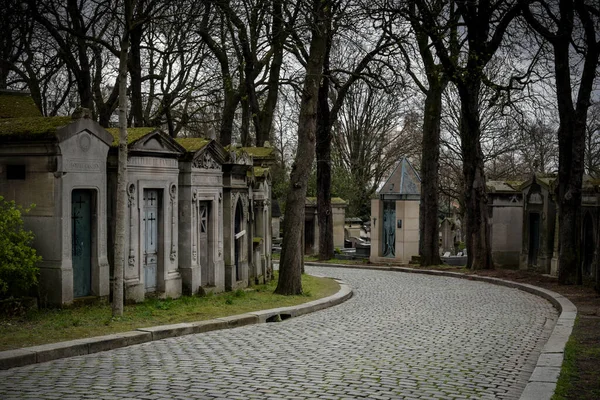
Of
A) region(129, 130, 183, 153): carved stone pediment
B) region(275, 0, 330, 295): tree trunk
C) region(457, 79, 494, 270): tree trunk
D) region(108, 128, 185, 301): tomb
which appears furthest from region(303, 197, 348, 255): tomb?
region(129, 130, 183, 153): carved stone pediment

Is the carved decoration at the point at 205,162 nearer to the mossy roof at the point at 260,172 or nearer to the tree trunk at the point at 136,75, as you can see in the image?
the mossy roof at the point at 260,172

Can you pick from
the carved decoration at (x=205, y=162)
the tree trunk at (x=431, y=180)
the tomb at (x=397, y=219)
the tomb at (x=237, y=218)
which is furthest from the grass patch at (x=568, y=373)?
the tomb at (x=397, y=219)

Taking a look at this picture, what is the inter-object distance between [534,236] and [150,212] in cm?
1422

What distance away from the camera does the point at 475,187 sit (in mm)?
24344

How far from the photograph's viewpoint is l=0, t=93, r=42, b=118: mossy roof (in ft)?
51.7

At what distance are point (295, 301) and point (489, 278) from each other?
A: 28.5 feet

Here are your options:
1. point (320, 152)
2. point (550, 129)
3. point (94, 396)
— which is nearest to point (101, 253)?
point (94, 396)

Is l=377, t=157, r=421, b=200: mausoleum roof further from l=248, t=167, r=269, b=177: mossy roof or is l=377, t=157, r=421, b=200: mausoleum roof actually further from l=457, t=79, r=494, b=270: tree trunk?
l=248, t=167, r=269, b=177: mossy roof

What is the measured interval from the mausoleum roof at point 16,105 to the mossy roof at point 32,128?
2.53 meters

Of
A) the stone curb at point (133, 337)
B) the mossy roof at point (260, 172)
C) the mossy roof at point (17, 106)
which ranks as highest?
the mossy roof at point (17, 106)

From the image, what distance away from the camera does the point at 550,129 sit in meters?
44.7

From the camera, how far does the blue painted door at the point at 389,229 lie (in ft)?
97.1

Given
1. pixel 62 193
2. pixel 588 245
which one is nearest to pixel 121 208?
pixel 62 193

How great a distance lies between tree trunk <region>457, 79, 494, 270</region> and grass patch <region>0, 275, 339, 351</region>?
8.87 metres
